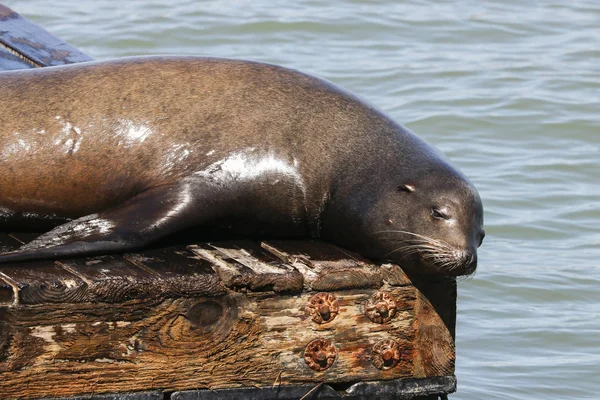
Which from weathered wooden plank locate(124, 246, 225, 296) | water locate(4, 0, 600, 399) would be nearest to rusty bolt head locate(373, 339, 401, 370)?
weathered wooden plank locate(124, 246, 225, 296)

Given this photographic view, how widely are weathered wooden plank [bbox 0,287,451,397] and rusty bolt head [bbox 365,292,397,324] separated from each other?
2 centimetres

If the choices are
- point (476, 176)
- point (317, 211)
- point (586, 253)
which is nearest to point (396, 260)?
point (317, 211)

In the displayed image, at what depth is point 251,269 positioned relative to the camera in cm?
457

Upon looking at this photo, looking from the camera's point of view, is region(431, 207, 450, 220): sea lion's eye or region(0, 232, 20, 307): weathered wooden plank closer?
region(0, 232, 20, 307): weathered wooden plank

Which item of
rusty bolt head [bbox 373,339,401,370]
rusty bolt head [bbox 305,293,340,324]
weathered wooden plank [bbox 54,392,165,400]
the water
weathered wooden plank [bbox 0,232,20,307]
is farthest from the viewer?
the water

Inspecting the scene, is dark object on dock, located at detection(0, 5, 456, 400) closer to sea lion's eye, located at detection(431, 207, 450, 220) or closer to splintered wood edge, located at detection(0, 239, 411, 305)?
splintered wood edge, located at detection(0, 239, 411, 305)

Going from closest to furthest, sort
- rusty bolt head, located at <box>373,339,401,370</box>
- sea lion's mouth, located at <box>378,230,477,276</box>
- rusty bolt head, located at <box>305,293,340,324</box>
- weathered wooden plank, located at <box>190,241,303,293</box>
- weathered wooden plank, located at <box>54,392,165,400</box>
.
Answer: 1. weathered wooden plank, located at <box>54,392,165,400</box>
2. weathered wooden plank, located at <box>190,241,303,293</box>
3. rusty bolt head, located at <box>305,293,340,324</box>
4. rusty bolt head, located at <box>373,339,401,370</box>
5. sea lion's mouth, located at <box>378,230,477,276</box>

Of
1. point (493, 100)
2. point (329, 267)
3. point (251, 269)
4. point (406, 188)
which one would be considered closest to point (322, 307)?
point (329, 267)

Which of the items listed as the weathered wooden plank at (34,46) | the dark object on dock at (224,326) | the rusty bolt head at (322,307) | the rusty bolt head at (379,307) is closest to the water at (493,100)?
the dark object on dock at (224,326)

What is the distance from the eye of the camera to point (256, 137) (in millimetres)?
5305

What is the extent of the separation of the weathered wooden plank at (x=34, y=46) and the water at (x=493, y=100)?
3.35 m

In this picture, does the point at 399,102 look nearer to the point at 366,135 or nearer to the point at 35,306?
the point at 366,135

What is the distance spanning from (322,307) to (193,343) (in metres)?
0.53

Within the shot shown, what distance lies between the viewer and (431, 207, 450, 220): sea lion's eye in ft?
17.1
